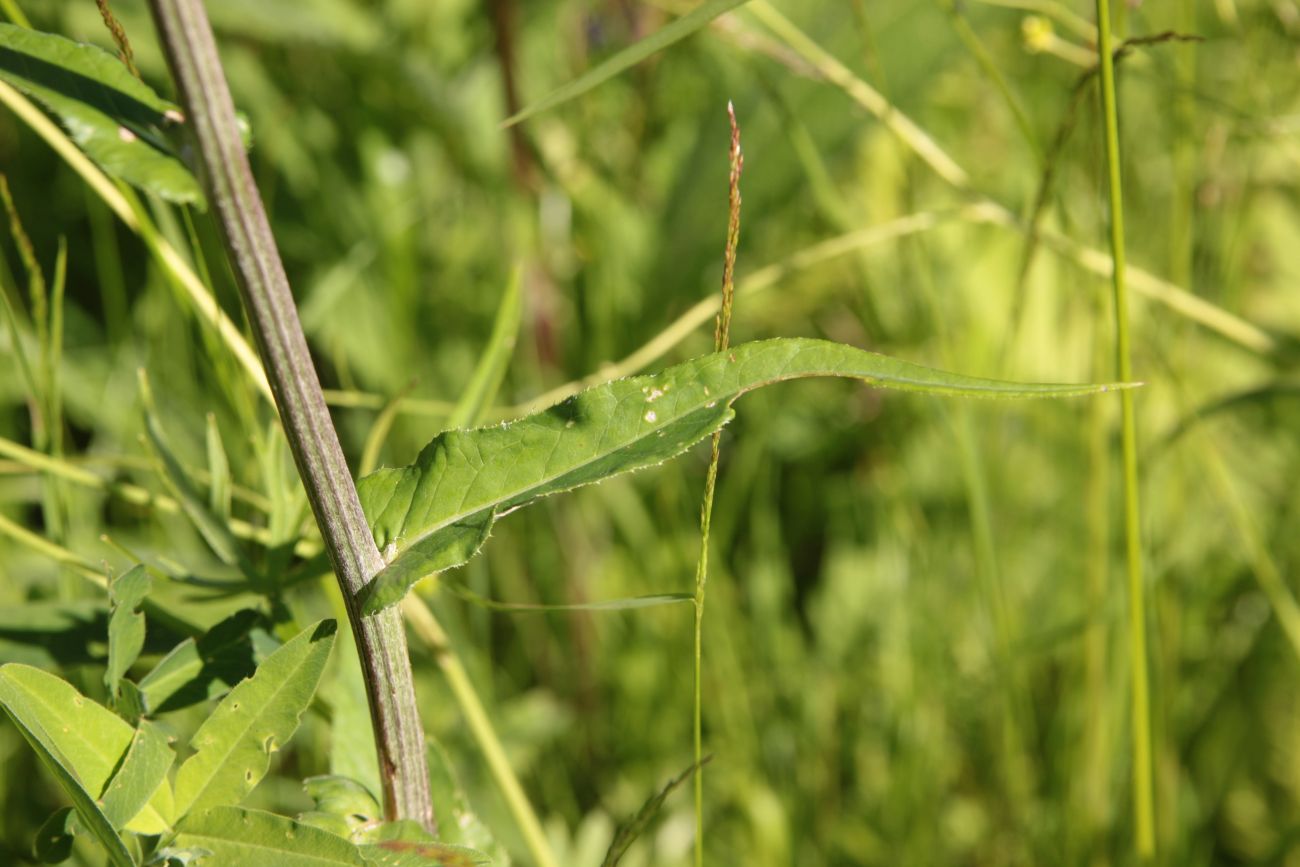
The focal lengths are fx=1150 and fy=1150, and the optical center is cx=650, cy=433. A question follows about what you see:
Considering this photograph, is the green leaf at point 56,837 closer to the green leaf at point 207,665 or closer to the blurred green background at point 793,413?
the green leaf at point 207,665

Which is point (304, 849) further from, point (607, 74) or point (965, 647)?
point (965, 647)

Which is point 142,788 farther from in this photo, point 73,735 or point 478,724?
point 478,724

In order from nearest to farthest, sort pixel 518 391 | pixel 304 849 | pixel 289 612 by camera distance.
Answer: pixel 304 849
pixel 289 612
pixel 518 391

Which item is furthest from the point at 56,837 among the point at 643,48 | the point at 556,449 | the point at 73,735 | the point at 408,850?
the point at 643,48

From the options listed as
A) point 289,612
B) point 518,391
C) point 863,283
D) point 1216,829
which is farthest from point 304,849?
point 1216,829

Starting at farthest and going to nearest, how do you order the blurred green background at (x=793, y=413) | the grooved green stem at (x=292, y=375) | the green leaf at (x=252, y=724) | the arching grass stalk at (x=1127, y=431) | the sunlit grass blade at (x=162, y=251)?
the blurred green background at (x=793, y=413) < the sunlit grass blade at (x=162, y=251) < the arching grass stalk at (x=1127, y=431) < the green leaf at (x=252, y=724) < the grooved green stem at (x=292, y=375)

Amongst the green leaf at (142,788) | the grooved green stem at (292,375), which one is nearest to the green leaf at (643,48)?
the grooved green stem at (292,375)
